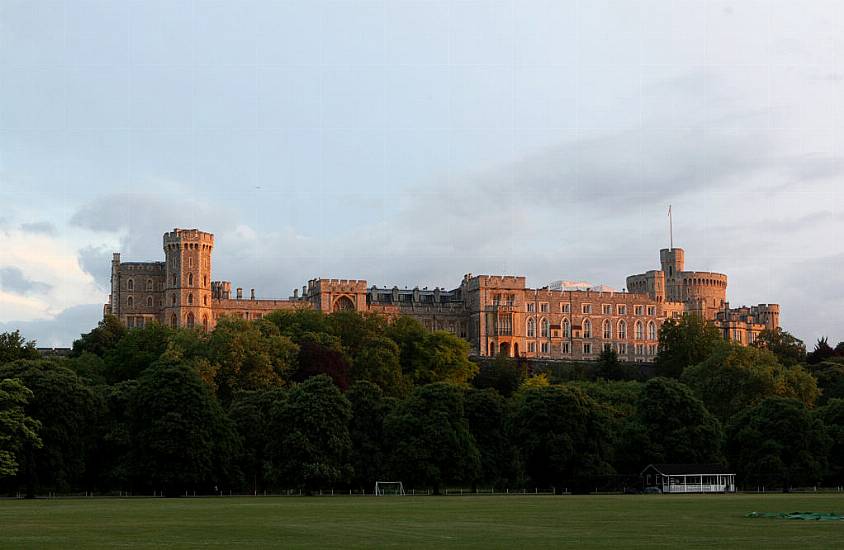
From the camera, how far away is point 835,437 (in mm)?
88812

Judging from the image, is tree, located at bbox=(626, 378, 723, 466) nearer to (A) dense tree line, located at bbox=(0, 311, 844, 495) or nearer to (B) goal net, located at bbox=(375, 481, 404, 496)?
(A) dense tree line, located at bbox=(0, 311, 844, 495)

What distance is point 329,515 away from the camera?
4762cm

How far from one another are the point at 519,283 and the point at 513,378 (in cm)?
4023

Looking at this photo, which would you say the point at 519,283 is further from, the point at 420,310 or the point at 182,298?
the point at 182,298

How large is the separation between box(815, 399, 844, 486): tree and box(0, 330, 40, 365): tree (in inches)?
2208

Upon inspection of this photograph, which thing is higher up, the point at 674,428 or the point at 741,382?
the point at 741,382

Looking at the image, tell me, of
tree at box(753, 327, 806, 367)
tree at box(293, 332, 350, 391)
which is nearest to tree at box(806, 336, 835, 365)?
tree at box(753, 327, 806, 367)

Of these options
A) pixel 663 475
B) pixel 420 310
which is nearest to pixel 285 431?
pixel 663 475

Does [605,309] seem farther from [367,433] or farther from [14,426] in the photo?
[14,426]

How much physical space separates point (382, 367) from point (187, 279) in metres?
46.7

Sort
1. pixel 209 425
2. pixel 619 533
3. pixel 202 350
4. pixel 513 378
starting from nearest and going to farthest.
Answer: pixel 619 533, pixel 209 425, pixel 202 350, pixel 513 378

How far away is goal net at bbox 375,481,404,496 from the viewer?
82562 millimetres

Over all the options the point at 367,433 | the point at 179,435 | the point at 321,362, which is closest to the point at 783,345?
the point at 321,362

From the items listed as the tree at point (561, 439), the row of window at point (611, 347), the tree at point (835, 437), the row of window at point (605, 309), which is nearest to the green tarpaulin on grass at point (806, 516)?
the tree at point (561, 439)
